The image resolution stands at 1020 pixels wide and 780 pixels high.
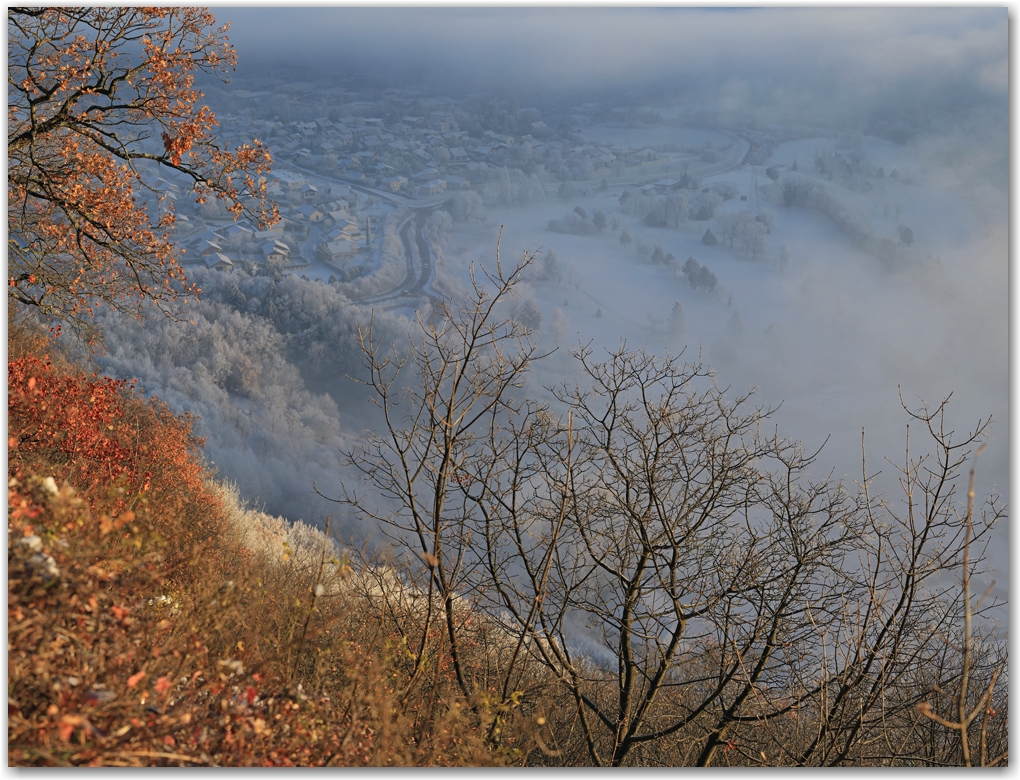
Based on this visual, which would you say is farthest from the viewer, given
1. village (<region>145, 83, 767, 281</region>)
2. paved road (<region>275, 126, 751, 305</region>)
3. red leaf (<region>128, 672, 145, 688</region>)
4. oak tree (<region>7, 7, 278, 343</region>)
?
paved road (<region>275, 126, 751, 305</region>)

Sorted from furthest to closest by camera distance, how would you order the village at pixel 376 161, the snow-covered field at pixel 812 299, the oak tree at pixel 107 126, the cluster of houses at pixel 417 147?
the snow-covered field at pixel 812 299 → the cluster of houses at pixel 417 147 → the village at pixel 376 161 → the oak tree at pixel 107 126

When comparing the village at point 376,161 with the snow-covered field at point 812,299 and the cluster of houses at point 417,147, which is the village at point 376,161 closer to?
the cluster of houses at point 417,147

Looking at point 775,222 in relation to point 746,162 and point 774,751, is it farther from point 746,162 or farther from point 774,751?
point 774,751

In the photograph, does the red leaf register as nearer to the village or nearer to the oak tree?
the oak tree

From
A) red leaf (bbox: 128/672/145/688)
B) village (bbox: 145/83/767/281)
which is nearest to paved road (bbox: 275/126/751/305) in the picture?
village (bbox: 145/83/767/281)

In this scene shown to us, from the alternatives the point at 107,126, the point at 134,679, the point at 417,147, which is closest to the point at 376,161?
the point at 417,147

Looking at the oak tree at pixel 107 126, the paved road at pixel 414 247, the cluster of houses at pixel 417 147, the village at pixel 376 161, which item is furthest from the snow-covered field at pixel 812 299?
the oak tree at pixel 107 126

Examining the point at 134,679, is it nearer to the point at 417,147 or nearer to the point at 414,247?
the point at 417,147
